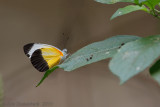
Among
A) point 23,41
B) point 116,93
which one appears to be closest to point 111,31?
point 116,93

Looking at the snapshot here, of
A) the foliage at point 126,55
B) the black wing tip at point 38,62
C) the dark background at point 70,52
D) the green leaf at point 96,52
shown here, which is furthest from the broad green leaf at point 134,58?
the dark background at point 70,52

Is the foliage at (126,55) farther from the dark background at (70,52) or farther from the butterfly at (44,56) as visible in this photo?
the dark background at (70,52)

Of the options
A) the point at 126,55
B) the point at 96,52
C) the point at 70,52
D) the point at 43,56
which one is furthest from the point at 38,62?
the point at 70,52

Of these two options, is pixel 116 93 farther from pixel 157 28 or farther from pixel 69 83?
pixel 157 28

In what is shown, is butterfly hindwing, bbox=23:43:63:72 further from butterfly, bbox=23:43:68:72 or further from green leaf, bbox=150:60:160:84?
green leaf, bbox=150:60:160:84

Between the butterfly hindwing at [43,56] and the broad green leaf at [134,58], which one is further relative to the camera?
the butterfly hindwing at [43,56]

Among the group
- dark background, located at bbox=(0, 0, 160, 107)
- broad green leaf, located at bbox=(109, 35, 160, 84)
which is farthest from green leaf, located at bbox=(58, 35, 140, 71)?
dark background, located at bbox=(0, 0, 160, 107)
